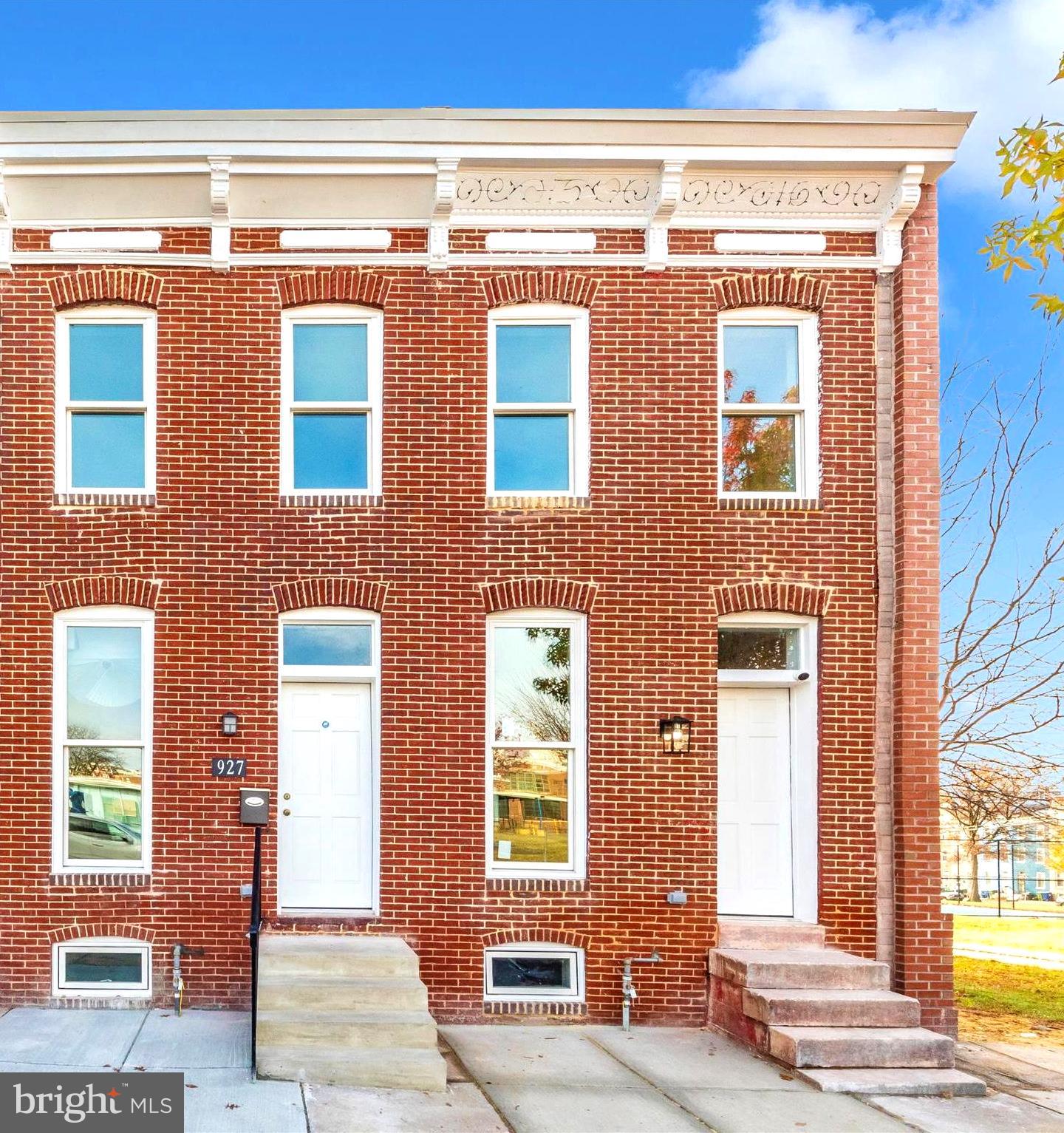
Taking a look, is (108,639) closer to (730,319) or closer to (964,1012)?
(730,319)

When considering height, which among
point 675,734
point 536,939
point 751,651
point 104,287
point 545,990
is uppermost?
point 104,287

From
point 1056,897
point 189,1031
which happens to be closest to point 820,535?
point 189,1031

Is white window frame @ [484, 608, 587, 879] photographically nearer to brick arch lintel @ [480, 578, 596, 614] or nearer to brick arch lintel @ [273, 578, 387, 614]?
brick arch lintel @ [480, 578, 596, 614]

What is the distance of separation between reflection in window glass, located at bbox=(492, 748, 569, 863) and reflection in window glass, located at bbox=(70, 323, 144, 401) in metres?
4.58

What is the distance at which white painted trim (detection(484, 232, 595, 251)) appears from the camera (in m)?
9.86

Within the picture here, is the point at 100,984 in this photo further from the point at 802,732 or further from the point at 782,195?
the point at 782,195

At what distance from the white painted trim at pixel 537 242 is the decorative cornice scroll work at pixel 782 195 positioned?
3.03 ft

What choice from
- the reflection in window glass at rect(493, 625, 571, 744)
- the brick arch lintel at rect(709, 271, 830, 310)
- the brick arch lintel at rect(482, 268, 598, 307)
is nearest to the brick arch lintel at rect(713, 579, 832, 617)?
the reflection in window glass at rect(493, 625, 571, 744)

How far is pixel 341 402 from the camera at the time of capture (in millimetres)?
9844

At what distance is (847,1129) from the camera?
6.78 meters

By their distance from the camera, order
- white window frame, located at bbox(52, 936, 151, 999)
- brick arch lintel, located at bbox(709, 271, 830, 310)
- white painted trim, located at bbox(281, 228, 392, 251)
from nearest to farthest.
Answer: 1. white window frame, located at bbox(52, 936, 151, 999)
2. white painted trim, located at bbox(281, 228, 392, 251)
3. brick arch lintel, located at bbox(709, 271, 830, 310)

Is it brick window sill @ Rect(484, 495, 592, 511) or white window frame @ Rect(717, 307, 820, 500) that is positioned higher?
white window frame @ Rect(717, 307, 820, 500)

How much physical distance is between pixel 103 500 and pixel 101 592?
79 cm

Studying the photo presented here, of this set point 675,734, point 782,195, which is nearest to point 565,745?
point 675,734
